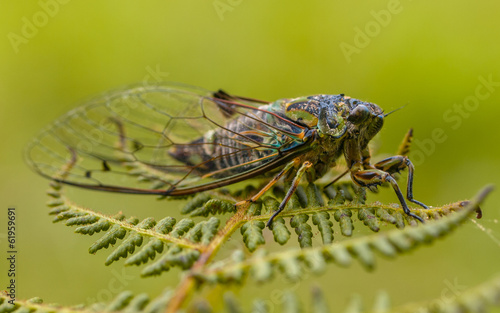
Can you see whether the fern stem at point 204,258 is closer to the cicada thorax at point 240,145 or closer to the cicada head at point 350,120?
the cicada thorax at point 240,145

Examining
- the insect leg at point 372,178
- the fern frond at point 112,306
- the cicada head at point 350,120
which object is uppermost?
the cicada head at point 350,120

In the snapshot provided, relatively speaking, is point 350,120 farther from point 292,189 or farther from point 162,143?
point 162,143

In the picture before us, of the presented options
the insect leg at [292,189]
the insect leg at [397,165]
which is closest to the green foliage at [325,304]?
the insect leg at [292,189]

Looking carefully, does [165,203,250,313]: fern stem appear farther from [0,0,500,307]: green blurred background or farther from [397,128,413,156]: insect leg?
[0,0,500,307]: green blurred background

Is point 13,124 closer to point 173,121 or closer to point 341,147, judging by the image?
point 173,121

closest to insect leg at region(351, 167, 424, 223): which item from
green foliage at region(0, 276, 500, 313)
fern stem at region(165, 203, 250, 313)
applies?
fern stem at region(165, 203, 250, 313)

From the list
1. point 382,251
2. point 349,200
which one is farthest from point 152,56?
point 382,251

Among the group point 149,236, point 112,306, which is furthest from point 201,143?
point 112,306
